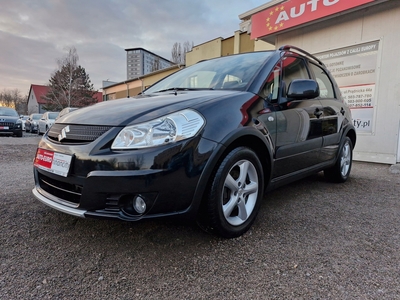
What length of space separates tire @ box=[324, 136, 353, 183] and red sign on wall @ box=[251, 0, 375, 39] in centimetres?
A: 325

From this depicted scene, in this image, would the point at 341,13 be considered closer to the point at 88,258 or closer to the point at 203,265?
the point at 203,265

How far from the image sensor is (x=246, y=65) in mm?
2660

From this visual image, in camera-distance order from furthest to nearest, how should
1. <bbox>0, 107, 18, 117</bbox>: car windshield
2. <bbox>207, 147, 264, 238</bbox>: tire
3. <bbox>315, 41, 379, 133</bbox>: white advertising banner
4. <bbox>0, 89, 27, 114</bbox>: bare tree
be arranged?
<bbox>0, 89, 27, 114</bbox>: bare tree → <bbox>0, 107, 18, 117</bbox>: car windshield → <bbox>315, 41, 379, 133</bbox>: white advertising banner → <bbox>207, 147, 264, 238</bbox>: tire

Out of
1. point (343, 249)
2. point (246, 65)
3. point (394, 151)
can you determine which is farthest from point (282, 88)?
point (394, 151)

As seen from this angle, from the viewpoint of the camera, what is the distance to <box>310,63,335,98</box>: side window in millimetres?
3409

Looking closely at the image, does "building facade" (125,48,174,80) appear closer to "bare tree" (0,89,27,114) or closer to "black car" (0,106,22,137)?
"bare tree" (0,89,27,114)

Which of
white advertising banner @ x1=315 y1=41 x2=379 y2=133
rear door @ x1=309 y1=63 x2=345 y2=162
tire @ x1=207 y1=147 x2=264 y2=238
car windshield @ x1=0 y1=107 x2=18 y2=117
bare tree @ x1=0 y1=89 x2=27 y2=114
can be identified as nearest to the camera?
tire @ x1=207 y1=147 x2=264 y2=238

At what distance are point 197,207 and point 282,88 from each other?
150 centimetres

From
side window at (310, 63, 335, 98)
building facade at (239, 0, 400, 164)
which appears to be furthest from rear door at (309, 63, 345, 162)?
building facade at (239, 0, 400, 164)

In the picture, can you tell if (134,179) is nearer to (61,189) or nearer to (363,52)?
(61,189)

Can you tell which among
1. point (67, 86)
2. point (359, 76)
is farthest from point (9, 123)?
point (67, 86)

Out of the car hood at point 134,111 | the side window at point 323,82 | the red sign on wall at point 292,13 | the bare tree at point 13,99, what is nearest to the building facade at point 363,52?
the red sign on wall at point 292,13

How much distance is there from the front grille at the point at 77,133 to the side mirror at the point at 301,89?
1661mm

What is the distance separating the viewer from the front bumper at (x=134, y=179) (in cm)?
159
